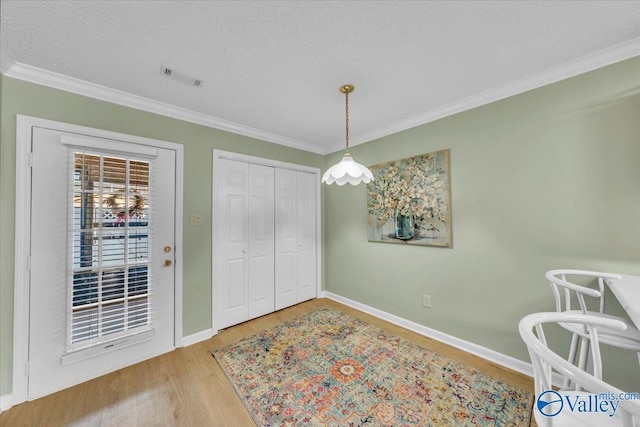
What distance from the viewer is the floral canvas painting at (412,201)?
250cm

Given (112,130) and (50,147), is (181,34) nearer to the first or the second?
(112,130)

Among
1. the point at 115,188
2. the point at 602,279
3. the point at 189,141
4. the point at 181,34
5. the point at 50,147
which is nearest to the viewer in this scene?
the point at 181,34

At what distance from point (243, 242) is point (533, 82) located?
322 centimetres

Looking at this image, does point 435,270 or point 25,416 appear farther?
point 435,270

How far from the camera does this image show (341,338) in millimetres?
2578

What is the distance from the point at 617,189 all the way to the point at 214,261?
3.48m

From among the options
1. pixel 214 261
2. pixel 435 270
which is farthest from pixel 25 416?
pixel 435 270

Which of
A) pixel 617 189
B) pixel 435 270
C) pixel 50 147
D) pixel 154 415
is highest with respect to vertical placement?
pixel 50 147

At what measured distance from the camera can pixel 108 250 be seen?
2.06 m

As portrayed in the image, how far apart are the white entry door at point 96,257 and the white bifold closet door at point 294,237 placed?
1312mm

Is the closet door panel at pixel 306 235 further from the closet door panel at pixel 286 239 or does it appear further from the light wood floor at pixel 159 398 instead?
the light wood floor at pixel 159 398

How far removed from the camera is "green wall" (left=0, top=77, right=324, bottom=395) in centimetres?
171

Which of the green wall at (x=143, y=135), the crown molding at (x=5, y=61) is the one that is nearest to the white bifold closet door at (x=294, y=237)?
the green wall at (x=143, y=135)

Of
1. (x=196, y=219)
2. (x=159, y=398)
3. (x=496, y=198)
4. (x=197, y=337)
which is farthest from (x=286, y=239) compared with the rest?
(x=496, y=198)
